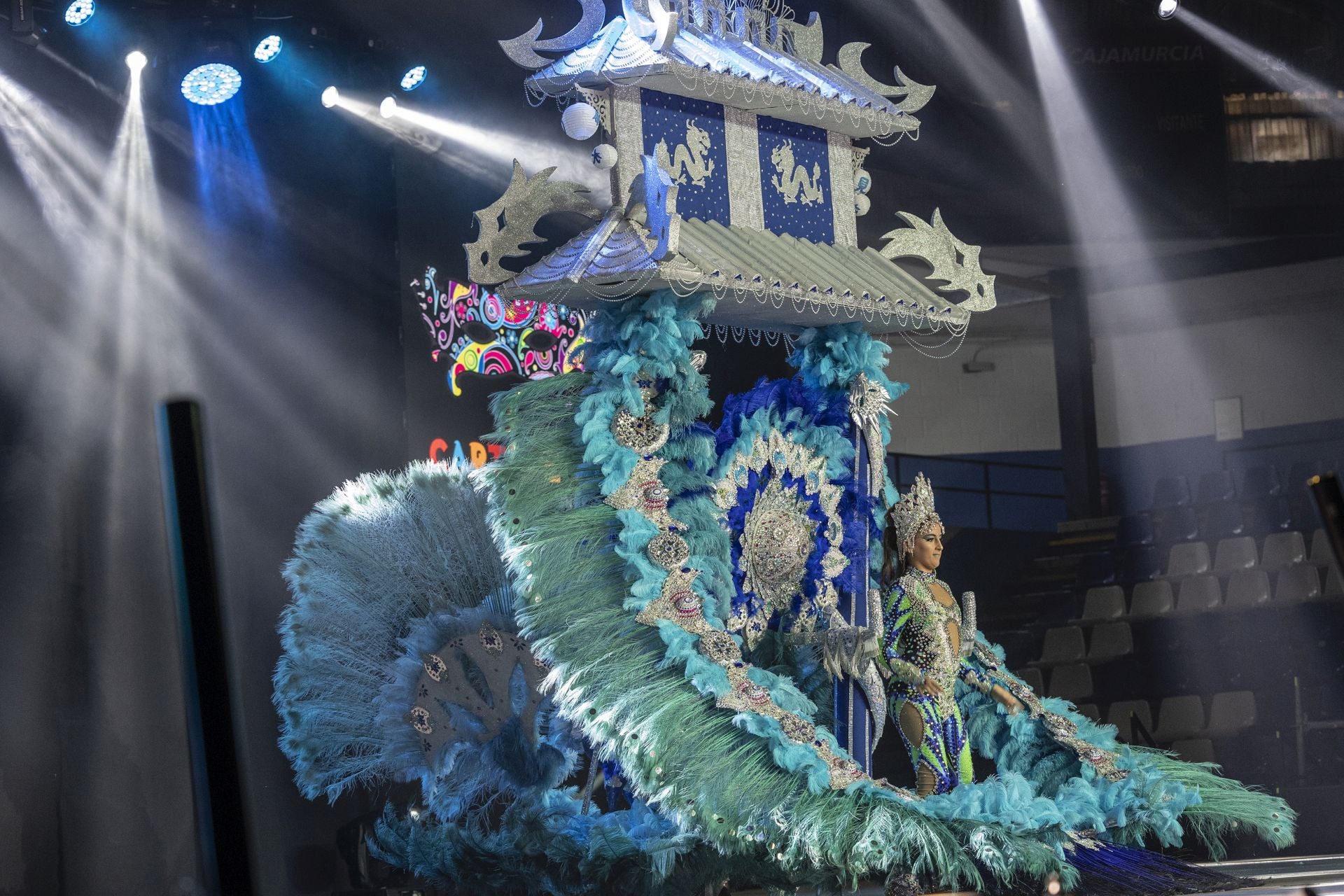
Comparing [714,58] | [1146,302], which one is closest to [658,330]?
[714,58]

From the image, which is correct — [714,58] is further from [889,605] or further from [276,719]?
[276,719]

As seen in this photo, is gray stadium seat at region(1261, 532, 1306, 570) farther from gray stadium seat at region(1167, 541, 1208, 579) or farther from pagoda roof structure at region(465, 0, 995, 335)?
pagoda roof structure at region(465, 0, 995, 335)

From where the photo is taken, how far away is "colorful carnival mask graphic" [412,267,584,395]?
25.0 feet

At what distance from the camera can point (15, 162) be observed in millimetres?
6012

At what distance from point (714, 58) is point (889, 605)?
1789 millimetres

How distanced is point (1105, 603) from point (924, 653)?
4.98 meters

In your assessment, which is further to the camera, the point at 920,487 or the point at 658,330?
the point at 920,487

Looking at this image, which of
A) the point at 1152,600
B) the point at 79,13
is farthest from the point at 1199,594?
the point at 79,13

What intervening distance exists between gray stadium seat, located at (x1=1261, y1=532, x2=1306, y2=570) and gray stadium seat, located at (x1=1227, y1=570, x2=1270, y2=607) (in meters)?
0.15

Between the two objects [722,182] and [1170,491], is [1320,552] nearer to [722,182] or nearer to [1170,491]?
[1170,491]

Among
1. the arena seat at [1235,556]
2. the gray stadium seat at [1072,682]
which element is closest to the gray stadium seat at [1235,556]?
the arena seat at [1235,556]

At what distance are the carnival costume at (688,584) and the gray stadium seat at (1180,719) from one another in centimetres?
397

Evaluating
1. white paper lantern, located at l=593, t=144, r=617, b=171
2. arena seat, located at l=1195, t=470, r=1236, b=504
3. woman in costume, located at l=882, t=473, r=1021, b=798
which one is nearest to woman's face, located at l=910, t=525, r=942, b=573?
woman in costume, located at l=882, t=473, r=1021, b=798

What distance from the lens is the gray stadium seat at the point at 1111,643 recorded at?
31.8 ft
